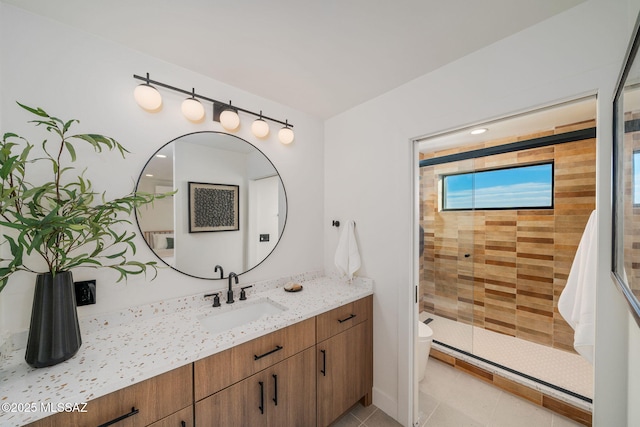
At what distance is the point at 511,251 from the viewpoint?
8.87 feet

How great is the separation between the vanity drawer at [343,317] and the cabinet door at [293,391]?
14 cm

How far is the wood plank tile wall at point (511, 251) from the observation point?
92.5 inches

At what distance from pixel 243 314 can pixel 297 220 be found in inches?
34.1

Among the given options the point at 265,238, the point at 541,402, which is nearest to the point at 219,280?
the point at 265,238

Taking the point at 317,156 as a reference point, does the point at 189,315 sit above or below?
below

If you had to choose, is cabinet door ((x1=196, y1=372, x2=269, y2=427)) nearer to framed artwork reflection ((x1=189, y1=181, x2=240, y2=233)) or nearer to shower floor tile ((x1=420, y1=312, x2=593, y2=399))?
framed artwork reflection ((x1=189, y1=181, x2=240, y2=233))

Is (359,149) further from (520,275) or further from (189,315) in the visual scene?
(520,275)

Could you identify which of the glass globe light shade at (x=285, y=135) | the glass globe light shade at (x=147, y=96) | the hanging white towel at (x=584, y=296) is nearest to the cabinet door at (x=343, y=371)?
the hanging white towel at (x=584, y=296)

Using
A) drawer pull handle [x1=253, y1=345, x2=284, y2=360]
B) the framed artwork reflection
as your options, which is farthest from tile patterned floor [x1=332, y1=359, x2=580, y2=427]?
the framed artwork reflection

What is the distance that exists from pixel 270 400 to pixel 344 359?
59 cm

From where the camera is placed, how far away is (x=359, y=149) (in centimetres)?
201

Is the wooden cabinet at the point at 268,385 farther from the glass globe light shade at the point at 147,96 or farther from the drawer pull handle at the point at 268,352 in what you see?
the glass globe light shade at the point at 147,96

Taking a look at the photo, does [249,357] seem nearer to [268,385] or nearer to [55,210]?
[268,385]

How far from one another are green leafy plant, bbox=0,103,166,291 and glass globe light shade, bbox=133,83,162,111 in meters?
0.30
